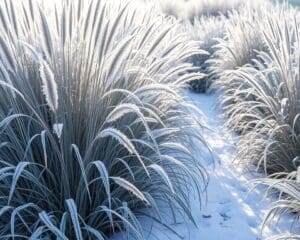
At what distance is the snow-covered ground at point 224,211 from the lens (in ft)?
9.02

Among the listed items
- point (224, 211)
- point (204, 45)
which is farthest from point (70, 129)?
point (204, 45)

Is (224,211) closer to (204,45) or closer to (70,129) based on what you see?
(70,129)

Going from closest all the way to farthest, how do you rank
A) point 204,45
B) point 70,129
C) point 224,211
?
point 70,129, point 224,211, point 204,45

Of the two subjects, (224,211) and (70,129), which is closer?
(70,129)

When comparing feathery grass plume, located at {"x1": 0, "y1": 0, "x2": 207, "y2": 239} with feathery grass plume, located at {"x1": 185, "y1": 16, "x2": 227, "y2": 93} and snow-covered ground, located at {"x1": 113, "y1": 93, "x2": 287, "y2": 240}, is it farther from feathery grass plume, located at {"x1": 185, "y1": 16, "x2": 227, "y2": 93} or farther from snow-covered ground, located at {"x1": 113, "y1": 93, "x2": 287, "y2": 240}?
feathery grass plume, located at {"x1": 185, "y1": 16, "x2": 227, "y2": 93}

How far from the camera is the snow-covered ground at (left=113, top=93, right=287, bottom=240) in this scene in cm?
275

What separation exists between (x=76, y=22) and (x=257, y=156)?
1947 mm

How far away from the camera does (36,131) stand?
2.50m

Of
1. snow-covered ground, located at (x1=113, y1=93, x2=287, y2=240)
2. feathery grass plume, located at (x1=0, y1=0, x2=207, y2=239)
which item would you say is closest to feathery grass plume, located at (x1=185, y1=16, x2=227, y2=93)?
snow-covered ground, located at (x1=113, y1=93, x2=287, y2=240)

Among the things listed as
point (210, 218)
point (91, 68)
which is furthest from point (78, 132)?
point (210, 218)

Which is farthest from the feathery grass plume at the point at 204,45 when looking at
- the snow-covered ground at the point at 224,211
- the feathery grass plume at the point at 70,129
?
the feathery grass plume at the point at 70,129

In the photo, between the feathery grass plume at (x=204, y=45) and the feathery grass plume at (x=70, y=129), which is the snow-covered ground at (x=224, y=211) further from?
the feathery grass plume at (x=204, y=45)

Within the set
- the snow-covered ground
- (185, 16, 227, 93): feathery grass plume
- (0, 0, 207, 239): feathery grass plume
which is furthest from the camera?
(185, 16, 227, 93): feathery grass plume

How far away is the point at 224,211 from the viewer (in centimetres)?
310
